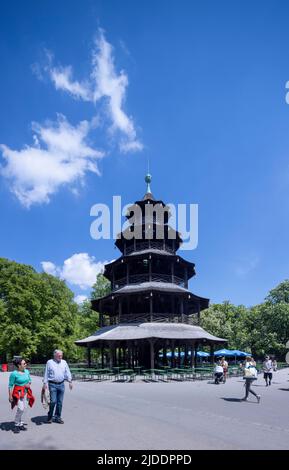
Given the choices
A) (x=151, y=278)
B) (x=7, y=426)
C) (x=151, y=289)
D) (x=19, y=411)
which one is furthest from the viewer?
(x=151, y=278)

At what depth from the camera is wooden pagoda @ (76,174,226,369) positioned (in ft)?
103

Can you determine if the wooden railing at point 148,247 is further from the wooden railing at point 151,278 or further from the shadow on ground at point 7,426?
the shadow on ground at point 7,426

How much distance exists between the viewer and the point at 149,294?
32.6m

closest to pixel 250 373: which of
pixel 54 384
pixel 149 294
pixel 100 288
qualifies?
pixel 54 384

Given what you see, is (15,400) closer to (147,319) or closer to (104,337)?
(104,337)

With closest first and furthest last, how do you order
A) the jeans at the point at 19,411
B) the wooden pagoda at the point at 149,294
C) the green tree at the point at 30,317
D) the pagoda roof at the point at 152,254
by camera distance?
the jeans at the point at 19,411, the wooden pagoda at the point at 149,294, the pagoda roof at the point at 152,254, the green tree at the point at 30,317

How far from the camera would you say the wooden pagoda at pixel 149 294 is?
103 feet

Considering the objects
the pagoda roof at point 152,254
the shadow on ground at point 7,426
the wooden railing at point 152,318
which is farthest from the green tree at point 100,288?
the shadow on ground at point 7,426

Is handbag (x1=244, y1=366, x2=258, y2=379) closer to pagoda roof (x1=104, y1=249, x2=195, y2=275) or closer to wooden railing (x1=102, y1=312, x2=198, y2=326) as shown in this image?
wooden railing (x1=102, y1=312, x2=198, y2=326)

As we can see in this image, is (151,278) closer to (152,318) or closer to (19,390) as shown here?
(152,318)

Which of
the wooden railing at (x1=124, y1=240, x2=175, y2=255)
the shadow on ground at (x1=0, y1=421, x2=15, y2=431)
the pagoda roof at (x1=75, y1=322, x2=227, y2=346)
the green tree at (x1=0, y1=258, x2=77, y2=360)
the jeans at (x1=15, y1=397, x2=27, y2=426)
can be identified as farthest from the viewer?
the green tree at (x1=0, y1=258, x2=77, y2=360)

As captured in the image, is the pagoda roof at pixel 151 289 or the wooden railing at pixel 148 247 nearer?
the pagoda roof at pixel 151 289

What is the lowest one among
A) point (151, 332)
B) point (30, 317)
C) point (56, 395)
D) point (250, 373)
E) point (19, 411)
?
point (250, 373)

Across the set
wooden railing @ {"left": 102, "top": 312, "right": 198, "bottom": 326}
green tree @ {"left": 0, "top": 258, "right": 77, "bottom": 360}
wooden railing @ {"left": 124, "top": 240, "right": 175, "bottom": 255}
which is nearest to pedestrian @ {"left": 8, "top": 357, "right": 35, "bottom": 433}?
wooden railing @ {"left": 102, "top": 312, "right": 198, "bottom": 326}
